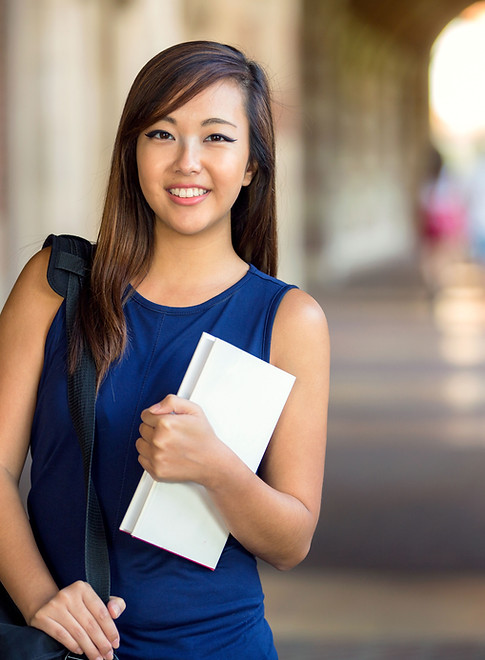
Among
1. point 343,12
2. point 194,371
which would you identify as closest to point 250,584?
point 194,371

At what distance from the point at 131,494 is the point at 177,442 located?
0.70ft

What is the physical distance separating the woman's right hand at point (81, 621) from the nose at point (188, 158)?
0.63 m

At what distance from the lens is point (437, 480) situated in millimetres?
5918

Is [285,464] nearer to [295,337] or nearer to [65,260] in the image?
[295,337]

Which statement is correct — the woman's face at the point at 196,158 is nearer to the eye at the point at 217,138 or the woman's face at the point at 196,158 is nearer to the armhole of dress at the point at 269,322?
the eye at the point at 217,138

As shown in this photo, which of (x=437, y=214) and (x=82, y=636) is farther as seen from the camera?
(x=437, y=214)

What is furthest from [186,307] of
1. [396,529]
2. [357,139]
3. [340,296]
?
[357,139]

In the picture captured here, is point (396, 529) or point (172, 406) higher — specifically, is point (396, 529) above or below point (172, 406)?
below

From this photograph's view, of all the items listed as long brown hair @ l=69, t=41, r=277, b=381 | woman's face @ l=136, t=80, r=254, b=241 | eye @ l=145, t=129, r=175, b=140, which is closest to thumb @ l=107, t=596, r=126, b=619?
long brown hair @ l=69, t=41, r=277, b=381

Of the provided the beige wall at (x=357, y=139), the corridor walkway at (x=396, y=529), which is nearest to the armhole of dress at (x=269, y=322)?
the corridor walkway at (x=396, y=529)

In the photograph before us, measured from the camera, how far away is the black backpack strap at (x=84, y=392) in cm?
166

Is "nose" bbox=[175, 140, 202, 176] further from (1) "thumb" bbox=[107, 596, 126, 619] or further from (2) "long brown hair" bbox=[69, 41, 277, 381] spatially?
(1) "thumb" bbox=[107, 596, 126, 619]

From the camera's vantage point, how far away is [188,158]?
1.78 m

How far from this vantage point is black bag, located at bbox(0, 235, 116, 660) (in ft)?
5.07
